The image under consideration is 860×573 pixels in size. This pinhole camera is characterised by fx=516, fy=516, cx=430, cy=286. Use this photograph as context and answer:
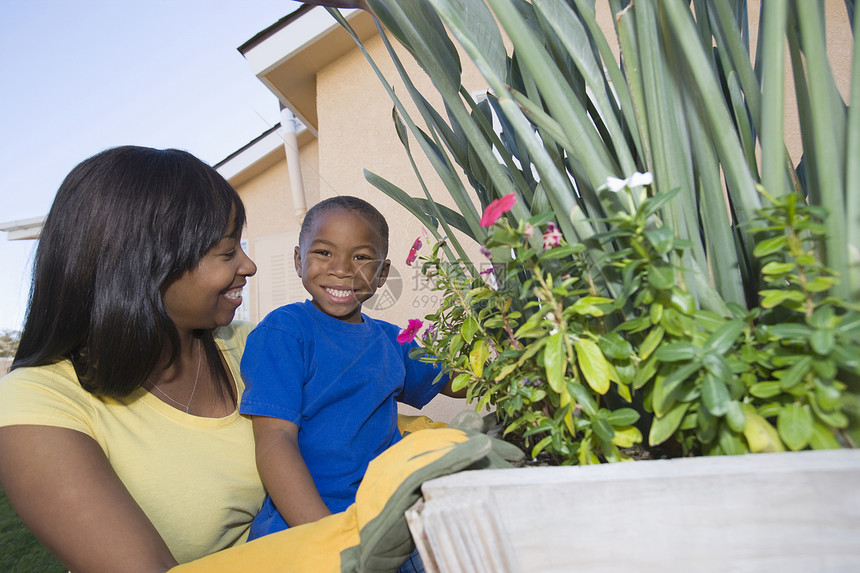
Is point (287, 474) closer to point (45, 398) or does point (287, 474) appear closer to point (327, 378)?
point (327, 378)

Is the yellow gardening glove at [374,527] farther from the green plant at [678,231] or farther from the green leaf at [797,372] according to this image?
the green leaf at [797,372]

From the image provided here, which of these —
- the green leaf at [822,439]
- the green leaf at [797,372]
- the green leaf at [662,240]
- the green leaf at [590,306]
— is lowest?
the green leaf at [822,439]

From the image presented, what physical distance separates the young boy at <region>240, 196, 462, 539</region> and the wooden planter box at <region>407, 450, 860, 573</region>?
0.53 metres

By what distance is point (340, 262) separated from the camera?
4.44 feet

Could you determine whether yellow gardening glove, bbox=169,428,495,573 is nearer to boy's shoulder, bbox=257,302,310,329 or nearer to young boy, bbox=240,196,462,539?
young boy, bbox=240,196,462,539

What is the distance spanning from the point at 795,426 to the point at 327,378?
0.94 m

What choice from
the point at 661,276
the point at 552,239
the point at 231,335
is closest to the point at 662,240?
the point at 661,276

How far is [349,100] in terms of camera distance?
Result: 10.7 ft

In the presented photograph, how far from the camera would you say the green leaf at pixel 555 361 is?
485 millimetres

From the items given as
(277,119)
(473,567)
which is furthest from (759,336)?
(277,119)

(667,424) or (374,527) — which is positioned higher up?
(667,424)

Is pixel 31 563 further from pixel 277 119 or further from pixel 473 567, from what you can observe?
pixel 277 119

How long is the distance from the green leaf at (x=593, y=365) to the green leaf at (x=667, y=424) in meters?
0.05

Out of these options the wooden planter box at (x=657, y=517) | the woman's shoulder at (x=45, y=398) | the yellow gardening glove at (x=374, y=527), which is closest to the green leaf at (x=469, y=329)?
the yellow gardening glove at (x=374, y=527)
